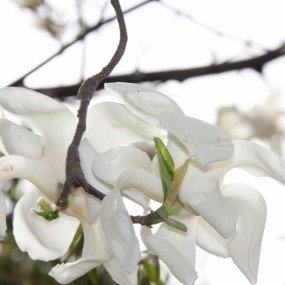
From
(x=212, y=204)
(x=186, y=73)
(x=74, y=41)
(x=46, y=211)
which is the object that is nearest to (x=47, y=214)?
(x=46, y=211)

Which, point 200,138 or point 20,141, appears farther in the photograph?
point 20,141

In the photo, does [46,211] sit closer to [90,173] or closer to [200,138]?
[90,173]

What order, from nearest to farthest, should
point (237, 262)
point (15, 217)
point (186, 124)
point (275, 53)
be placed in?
point (186, 124), point (237, 262), point (15, 217), point (275, 53)

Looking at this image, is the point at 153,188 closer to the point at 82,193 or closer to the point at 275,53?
the point at 82,193

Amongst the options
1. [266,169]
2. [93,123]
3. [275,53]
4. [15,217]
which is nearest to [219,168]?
[266,169]

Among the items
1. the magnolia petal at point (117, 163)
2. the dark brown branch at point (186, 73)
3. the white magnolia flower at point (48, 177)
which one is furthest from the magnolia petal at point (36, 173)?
the dark brown branch at point (186, 73)

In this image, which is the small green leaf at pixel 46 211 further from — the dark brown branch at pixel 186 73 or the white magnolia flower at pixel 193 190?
the dark brown branch at pixel 186 73
